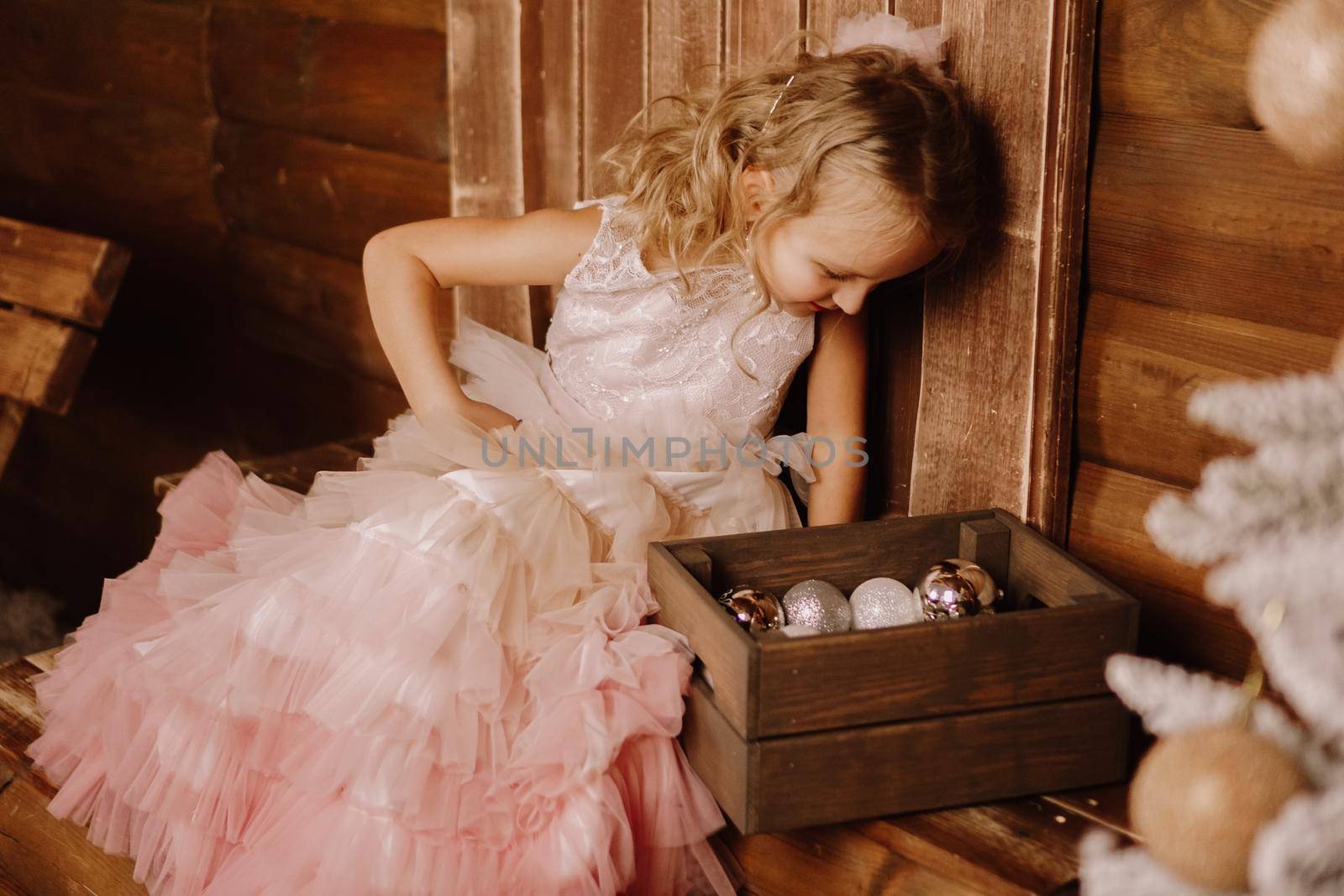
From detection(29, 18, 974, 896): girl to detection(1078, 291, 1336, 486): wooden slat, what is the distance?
203mm

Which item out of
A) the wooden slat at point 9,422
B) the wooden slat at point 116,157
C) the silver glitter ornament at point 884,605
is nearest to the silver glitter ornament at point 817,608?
the silver glitter ornament at point 884,605

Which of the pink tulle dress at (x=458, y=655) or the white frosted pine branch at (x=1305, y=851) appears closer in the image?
the white frosted pine branch at (x=1305, y=851)

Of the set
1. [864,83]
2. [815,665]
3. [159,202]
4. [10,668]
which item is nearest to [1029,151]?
[864,83]

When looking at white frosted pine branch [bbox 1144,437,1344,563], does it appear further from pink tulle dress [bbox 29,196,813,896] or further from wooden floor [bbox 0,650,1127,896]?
pink tulle dress [bbox 29,196,813,896]

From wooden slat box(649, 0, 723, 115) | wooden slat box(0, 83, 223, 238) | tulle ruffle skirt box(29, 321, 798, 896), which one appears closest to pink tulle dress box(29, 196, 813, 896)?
tulle ruffle skirt box(29, 321, 798, 896)

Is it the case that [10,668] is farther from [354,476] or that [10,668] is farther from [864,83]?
[864,83]

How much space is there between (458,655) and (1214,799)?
0.75 m

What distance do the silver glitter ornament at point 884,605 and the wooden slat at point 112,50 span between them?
1.92 meters

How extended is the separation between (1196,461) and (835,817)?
0.49 metres

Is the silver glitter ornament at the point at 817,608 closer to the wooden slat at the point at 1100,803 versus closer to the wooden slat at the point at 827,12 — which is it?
the wooden slat at the point at 1100,803

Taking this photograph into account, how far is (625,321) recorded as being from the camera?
151 centimetres

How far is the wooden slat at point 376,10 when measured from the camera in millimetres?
2025

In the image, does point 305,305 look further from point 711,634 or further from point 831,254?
point 711,634

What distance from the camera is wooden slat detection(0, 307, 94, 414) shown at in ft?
7.07
